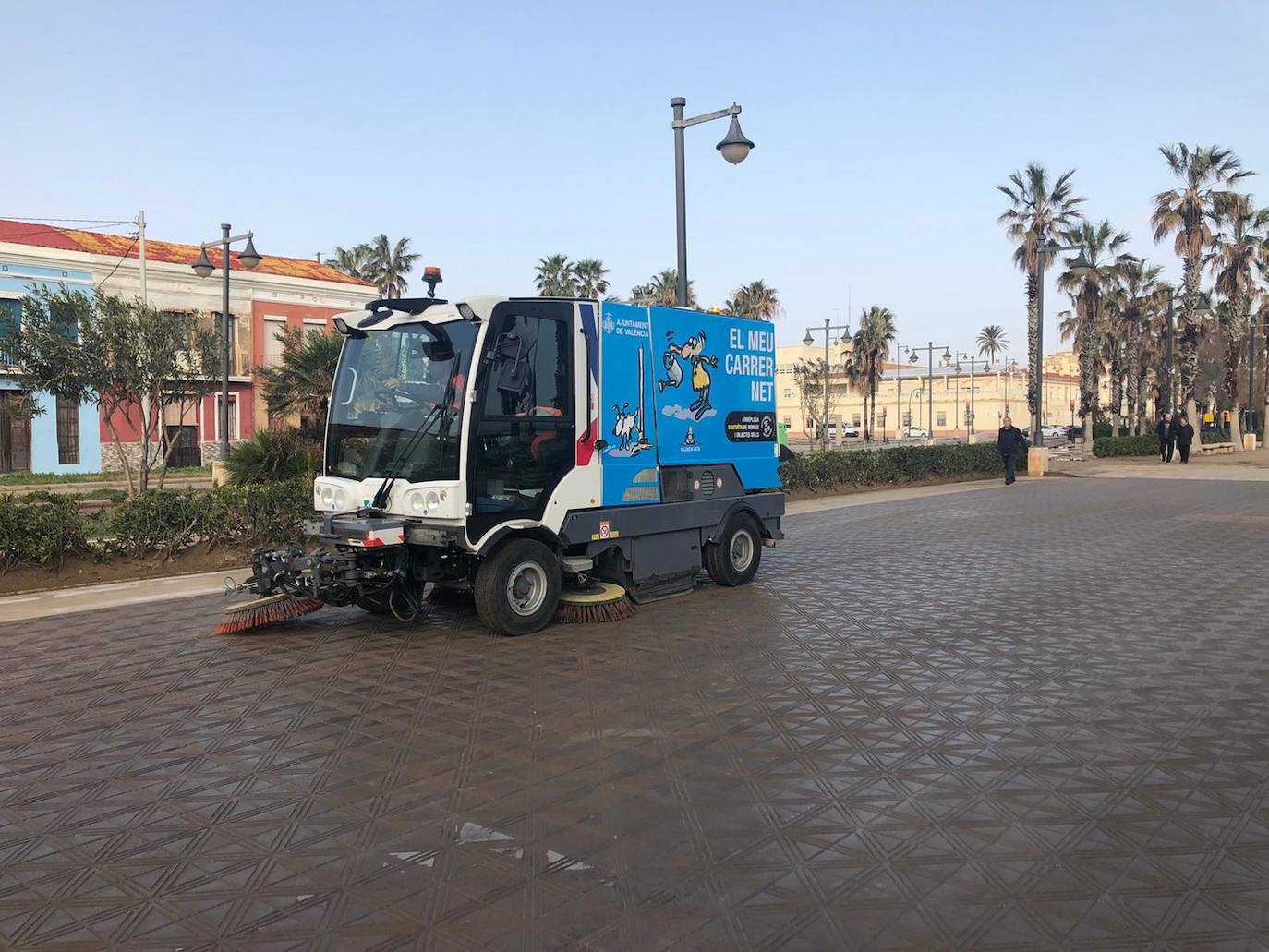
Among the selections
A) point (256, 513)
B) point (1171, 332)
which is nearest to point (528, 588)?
point (256, 513)

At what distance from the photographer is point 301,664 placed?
24.1ft

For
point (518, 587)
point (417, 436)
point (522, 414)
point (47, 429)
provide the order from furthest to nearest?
1. point (47, 429)
2. point (518, 587)
3. point (522, 414)
4. point (417, 436)

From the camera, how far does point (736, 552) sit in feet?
35.1

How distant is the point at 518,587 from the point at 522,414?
1.53m

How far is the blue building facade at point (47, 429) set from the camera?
102 feet

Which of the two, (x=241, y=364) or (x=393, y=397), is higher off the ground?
(x=241, y=364)

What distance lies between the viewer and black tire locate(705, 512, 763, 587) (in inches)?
410

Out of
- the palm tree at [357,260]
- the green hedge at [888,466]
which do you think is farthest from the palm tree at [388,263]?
the green hedge at [888,466]

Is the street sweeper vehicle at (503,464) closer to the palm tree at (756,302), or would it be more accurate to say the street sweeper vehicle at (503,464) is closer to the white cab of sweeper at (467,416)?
the white cab of sweeper at (467,416)

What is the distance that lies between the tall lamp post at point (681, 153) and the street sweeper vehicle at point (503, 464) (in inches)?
158

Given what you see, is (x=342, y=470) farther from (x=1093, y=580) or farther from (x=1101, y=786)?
(x=1093, y=580)

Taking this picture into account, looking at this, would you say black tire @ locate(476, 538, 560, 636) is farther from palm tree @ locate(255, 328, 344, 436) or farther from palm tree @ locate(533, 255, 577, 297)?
palm tree @ locate(533, 255, 577, 297)

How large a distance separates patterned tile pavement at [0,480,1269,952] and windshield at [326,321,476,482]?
1529 mm

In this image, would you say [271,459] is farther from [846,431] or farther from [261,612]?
[846,431]
